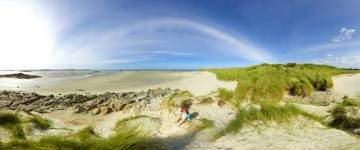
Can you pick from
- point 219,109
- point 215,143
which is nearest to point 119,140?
point 215,143

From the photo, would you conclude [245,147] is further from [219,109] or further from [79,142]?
[219,109]

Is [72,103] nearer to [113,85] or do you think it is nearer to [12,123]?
[12,123]

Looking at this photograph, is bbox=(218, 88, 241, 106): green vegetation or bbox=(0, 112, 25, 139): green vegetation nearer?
bbox=(0, 112, 25, 139): green vegetation

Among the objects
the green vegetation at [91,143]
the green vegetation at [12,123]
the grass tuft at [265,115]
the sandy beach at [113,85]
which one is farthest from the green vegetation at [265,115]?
the sandy beach at [113,85]

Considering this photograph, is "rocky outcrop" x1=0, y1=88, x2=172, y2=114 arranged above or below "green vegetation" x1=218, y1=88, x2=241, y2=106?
below

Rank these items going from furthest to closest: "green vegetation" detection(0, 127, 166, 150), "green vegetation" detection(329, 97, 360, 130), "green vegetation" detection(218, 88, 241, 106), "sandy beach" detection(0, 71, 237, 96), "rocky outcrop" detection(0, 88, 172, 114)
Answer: "sandy beach" detection(0, 71, 237, 96) < "rocky outcrop" detection(0, 88, 172, 114) < "green vegetation" detection(218, 88, 241, 106) < "green vegetation" detection(329, 97, 360, 130) < "green vegetation" detection(0, 127, 166, 150)

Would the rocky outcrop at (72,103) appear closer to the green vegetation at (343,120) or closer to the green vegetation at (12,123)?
the green vegetation at (12,123)

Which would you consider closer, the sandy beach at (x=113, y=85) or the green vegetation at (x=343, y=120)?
the green vegetation at (x=343, y=120)

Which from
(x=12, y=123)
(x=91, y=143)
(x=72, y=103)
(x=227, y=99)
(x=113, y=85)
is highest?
(x=227, y=99)

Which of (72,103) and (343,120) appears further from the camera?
(72,103)

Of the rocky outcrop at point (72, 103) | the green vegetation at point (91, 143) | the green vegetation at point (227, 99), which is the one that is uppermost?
the green vegetation at point (227, 99)

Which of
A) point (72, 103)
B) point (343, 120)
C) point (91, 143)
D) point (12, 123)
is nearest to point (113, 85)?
point (72, 103)

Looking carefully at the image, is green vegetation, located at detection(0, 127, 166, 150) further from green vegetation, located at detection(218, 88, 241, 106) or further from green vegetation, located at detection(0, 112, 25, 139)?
green vegetation, located at detection(218, 88, 241, 106)

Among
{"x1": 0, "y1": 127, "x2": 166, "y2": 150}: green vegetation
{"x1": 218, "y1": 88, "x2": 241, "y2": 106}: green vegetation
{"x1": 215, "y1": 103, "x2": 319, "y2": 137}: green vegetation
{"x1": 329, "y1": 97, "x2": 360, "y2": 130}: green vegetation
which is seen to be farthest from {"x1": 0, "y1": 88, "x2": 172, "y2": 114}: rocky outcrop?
{"x1": 329, "y1": 97, "x2": 360, "y2": 130}: green vegetation
